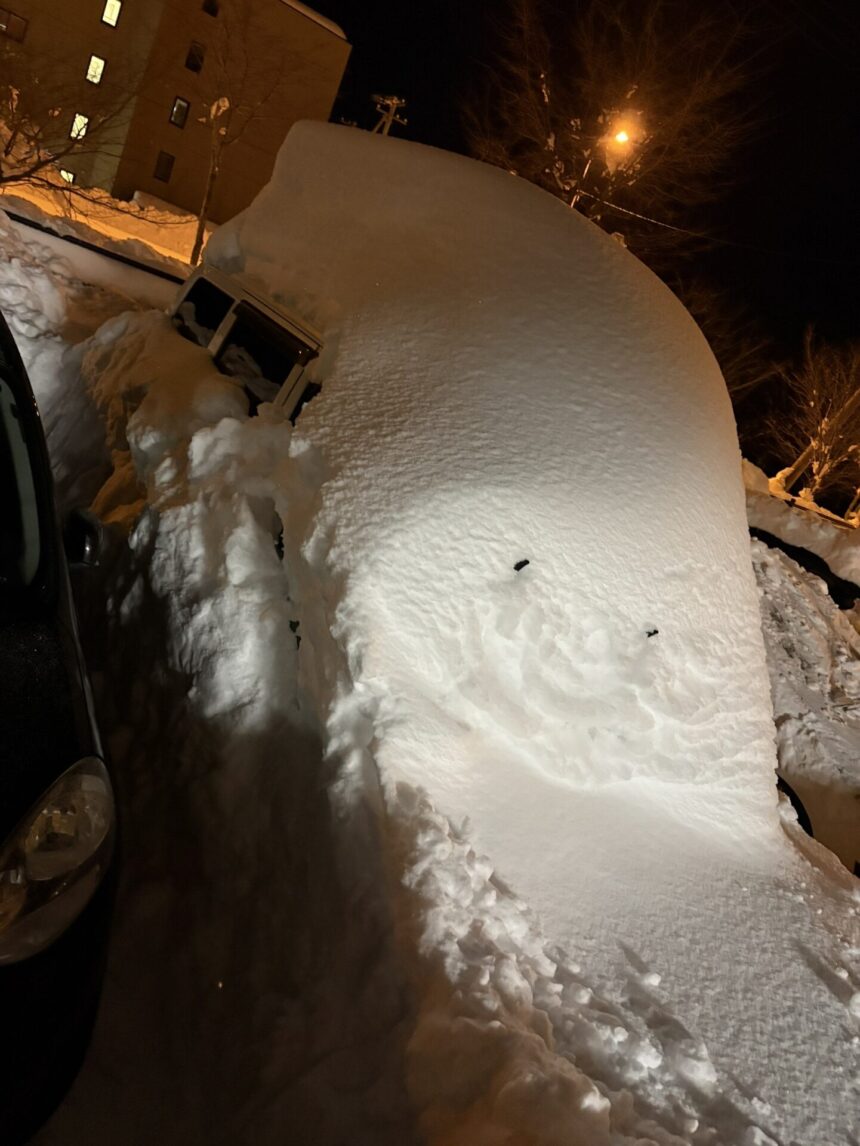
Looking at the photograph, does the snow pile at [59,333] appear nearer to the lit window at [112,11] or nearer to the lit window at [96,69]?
the lit window at [96,69]

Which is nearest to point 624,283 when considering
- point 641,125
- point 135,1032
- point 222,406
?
point 222,406

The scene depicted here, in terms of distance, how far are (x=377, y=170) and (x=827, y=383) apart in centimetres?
2514

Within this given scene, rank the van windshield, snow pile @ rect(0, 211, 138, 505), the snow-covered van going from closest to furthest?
the van windshield
the snow-covered van
snow pile @ rect(0, 211, 138, 505)

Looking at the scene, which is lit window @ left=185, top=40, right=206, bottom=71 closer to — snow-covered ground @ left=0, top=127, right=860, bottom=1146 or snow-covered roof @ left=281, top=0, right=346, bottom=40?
snow-covered roof @ left=281, top=0, right=346, bottom=40

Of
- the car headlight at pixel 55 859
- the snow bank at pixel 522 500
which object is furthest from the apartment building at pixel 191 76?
the car headlight at pixel 55 859

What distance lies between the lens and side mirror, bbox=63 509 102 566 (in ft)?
7.89

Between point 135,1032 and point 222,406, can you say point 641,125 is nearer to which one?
point 222,406

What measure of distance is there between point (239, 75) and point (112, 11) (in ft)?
14.2

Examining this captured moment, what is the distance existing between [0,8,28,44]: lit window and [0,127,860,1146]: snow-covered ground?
2366 cm

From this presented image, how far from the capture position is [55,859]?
5.27 feet

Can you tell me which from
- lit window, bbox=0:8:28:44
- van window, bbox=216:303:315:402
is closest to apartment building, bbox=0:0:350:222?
lit window, bbox=0:8:28:44

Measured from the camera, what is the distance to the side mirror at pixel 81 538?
7.89 feet

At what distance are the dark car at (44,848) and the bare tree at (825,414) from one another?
25179 mm

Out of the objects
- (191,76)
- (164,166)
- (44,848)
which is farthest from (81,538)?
(191,76)
